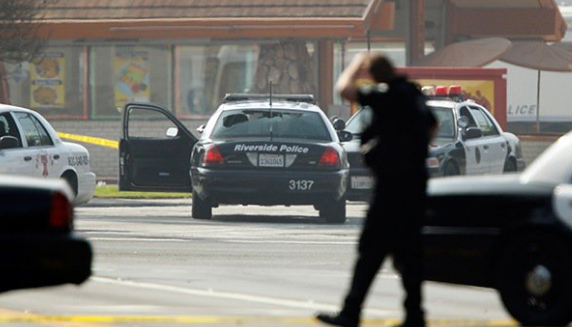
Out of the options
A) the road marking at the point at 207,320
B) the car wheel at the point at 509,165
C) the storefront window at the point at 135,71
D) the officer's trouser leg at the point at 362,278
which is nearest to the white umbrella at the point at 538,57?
the storefront window at the point at 135,71

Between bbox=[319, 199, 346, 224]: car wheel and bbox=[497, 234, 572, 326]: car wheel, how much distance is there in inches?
424

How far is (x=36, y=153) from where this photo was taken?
21.3m

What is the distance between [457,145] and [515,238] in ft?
47.0

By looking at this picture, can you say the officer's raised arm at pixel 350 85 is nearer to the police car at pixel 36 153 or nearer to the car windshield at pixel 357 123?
the police car at pixel 36 153

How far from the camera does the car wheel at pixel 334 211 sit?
22.0 metres

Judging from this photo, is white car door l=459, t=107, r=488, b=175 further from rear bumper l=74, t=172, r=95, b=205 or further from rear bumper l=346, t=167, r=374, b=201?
rear bumper l=74, t=172, r=95, b=205

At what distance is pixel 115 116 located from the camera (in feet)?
125

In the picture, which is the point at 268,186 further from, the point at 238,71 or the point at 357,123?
the point at 238,71

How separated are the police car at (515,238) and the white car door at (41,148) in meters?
10.6

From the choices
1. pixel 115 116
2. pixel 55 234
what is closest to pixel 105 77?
pixel 115 116

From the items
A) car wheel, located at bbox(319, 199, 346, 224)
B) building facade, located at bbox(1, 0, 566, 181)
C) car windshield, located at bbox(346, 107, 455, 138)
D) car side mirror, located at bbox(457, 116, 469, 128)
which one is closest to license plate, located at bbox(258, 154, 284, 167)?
car wheel, located at bbox(319, 199, 346, 224)

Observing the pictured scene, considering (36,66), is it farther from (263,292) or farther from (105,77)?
(263,292)

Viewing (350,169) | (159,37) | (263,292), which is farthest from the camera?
(159,37)

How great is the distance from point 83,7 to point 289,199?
17.1 m
